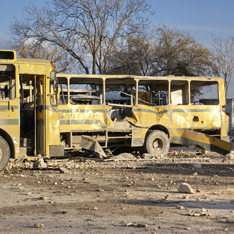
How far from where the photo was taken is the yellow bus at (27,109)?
10422mm

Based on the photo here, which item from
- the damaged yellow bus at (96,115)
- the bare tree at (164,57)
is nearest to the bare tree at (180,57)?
the bare tree at (164,57)

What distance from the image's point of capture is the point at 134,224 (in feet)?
18.1

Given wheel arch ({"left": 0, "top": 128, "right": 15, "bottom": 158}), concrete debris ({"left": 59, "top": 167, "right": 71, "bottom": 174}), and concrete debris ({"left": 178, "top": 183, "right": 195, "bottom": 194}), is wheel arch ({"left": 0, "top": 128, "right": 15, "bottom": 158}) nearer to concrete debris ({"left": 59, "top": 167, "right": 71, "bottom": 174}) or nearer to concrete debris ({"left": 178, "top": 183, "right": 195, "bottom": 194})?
concrete debris ({"left": 59, "top": 167, "right": 71, "bottom": 174})

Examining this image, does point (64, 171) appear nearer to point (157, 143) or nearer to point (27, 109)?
point (27, 109)

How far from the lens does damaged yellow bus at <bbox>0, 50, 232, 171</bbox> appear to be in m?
10.6

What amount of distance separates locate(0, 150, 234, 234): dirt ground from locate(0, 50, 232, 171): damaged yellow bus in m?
1.02

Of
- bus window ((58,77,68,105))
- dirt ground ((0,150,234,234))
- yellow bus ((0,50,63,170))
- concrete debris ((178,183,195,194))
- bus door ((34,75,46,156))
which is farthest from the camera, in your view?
bus window ((58,77,68,105))

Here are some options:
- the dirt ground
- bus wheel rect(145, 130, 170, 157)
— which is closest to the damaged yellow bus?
bus wheel rect(145, 130, 170, 157)

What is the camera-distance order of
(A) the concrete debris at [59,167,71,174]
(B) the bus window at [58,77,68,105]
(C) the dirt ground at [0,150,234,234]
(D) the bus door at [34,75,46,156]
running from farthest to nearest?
(B) the bus window at [58,77,68,105], (D) the bus door at [34,75,46,156], (A) the concrete debris at [59,167,71,174], (C) the dirt ground at [0,150,234,234]

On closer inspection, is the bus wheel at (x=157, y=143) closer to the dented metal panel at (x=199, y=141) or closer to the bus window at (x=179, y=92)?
the dented metal panel at (x=199, y=141)

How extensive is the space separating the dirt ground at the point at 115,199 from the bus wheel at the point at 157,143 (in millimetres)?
3248

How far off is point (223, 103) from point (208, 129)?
1206 millimetres

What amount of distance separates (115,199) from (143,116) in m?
8.00

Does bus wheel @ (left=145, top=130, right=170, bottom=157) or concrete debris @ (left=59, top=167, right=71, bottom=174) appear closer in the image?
concrete debris @ (left=59, top=167, right=71, bottom=174)
